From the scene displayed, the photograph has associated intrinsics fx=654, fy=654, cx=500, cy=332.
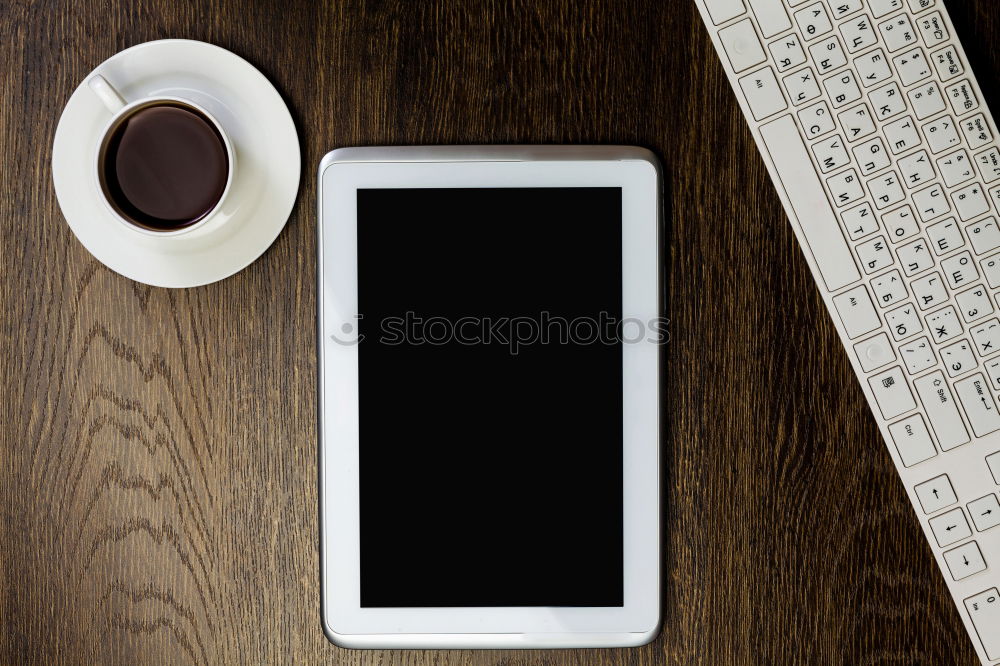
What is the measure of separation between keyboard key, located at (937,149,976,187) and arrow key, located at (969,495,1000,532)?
221mm

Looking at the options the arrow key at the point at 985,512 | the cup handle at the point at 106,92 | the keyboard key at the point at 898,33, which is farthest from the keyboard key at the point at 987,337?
the cup handle at the point at 106,92

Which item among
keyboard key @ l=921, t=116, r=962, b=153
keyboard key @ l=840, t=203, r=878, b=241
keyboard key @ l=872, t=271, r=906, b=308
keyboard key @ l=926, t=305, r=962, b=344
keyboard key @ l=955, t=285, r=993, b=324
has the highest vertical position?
keyboard key @ l=921, t=116, r=962, b=153

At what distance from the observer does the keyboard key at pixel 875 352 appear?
46 centimetres

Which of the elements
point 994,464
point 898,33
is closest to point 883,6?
point 898,33

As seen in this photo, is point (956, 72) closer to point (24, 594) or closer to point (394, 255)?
point (394, 255)

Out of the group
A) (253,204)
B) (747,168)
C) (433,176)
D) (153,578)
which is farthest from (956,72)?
(153,578)

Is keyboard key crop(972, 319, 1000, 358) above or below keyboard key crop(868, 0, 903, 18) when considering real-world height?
below

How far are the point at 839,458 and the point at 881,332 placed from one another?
0.09 metres

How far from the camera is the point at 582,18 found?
464 millimetres

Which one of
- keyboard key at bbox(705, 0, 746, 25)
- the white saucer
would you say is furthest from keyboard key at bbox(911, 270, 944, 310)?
the white saucer

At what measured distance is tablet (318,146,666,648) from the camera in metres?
0.45

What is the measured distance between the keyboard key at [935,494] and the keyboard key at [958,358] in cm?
7

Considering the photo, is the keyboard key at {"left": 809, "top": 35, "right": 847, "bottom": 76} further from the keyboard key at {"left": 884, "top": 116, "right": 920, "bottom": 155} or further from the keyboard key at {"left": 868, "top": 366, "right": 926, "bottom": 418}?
the keyboard key at {"left": 868, "top": 366, "right": 926, "bottom": 418}

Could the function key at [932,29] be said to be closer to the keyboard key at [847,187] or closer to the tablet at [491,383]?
the keyboard key at [847,187]
